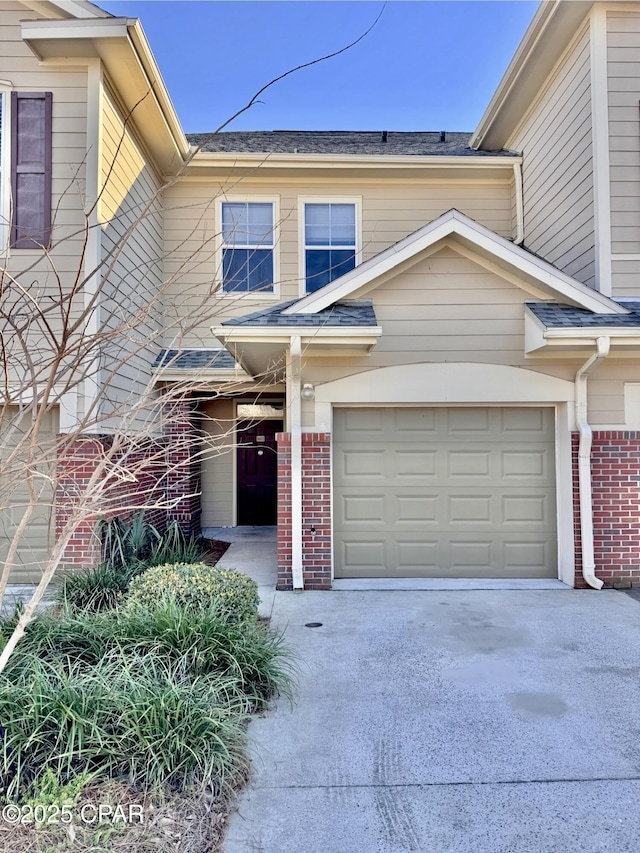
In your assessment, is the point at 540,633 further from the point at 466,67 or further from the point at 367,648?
the point at 466,67

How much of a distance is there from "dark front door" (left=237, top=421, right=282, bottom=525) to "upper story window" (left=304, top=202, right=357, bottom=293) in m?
3.28

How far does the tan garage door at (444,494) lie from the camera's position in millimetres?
7109

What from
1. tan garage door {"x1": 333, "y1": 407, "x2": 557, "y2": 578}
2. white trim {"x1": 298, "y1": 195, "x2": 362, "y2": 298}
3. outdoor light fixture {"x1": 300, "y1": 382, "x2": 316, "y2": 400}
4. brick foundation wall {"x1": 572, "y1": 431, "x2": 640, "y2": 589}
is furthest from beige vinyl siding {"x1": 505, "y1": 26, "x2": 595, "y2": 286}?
outdoor light fixture {"x1": 300, "y1": 382, "x2": 316, "y2": 400}

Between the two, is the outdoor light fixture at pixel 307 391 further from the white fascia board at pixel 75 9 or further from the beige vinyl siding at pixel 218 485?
the white fascia board at pixel 75 9

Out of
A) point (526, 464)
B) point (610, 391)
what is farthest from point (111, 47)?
point (610, 391)

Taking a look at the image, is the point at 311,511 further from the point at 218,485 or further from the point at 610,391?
the point at 218,485

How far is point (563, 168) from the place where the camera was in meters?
8.12

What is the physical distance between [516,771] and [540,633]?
2.32 m

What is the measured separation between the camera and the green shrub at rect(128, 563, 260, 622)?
4465 mm

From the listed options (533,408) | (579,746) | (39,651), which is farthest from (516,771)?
(533,408)

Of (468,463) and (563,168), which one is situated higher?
(563,168)

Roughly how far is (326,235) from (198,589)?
7.14 meters

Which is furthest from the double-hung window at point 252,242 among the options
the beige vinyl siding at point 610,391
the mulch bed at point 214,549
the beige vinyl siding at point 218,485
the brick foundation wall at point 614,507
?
the brick foundation wall at point 614,507

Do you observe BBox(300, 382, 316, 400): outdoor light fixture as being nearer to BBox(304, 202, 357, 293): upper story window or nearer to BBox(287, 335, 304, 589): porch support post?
BBox(287, 335, 304, 589): porch support post
